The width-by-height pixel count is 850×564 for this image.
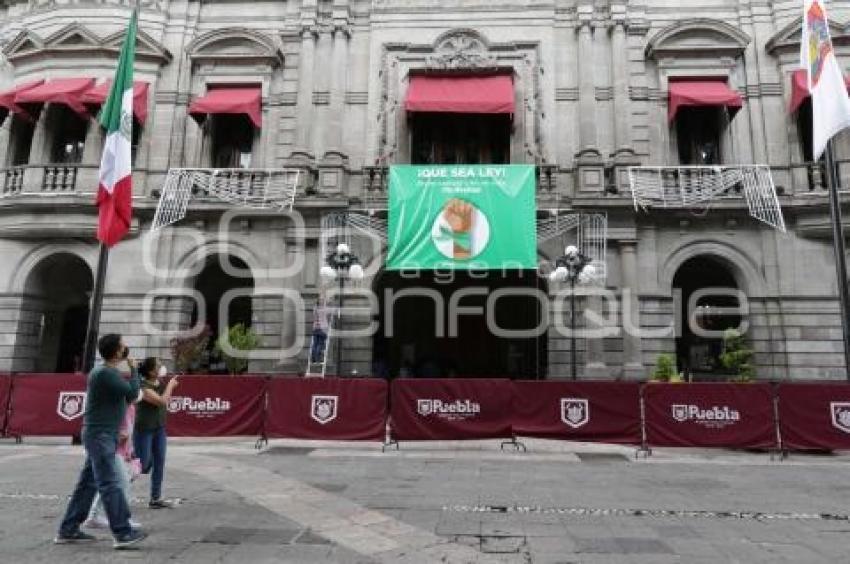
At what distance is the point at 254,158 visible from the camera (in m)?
18.9

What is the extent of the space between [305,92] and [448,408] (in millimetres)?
11338

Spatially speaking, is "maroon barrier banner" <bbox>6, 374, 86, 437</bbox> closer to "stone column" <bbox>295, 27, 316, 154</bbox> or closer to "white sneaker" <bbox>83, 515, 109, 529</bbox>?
"white sneaker" <bbox>83, 515, 109, 529</bbox>

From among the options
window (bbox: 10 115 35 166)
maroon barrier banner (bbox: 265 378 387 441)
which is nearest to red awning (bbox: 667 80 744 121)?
maroon barrier banner (bbox: 265 378 387 441)

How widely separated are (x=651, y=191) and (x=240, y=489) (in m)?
13.4

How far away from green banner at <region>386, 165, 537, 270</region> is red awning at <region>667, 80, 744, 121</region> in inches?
189

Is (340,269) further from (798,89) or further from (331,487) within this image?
(798,89)

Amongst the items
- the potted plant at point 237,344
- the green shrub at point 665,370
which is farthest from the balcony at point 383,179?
the green shrub at point 665,370

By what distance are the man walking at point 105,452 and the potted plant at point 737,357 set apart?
13522mm

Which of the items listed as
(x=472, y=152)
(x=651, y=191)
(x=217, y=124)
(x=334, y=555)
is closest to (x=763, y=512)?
(x=334, y=555)

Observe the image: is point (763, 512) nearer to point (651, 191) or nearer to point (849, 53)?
point (651, 191)

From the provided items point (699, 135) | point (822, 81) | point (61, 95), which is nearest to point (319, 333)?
point (61, 95)

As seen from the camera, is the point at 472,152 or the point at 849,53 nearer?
the point at 849,53

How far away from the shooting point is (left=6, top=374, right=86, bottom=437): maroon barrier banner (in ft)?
41.5

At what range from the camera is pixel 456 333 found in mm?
20828
